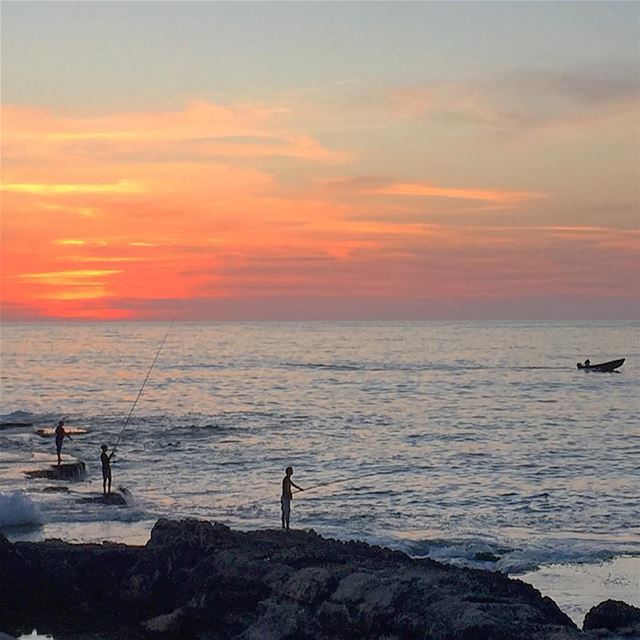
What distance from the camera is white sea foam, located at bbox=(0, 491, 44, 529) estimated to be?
20625 mm

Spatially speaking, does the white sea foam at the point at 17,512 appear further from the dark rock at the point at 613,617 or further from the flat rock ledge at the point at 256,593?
the dark rock at the point at 613,617

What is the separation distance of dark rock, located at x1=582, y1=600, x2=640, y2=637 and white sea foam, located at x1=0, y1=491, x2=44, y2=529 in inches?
521

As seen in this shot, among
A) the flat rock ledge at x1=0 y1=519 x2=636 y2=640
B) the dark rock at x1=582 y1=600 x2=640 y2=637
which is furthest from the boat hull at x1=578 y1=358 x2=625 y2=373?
the dark rock at x1=582 y1=600 x2=640 y2=637

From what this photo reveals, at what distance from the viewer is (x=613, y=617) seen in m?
10.9

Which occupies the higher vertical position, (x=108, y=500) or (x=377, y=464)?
(x=108, y=500)

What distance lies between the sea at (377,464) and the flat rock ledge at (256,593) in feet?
13.4

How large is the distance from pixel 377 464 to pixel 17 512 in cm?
1395

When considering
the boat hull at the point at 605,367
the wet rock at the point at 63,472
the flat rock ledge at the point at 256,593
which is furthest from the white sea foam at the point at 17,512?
the boat hull at the point at 605,367

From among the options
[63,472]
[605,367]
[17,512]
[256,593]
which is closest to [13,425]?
[63,472]

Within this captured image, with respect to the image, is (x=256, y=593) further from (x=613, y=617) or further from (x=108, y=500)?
(x=108, y=500)

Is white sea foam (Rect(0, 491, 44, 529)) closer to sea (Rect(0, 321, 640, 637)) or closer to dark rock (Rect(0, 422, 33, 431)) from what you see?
sea (Rect(0, 321, 640, 637))

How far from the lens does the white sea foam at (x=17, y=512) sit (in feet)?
67.7

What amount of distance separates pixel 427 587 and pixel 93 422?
36654 millimetres

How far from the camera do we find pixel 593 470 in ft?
99.4
